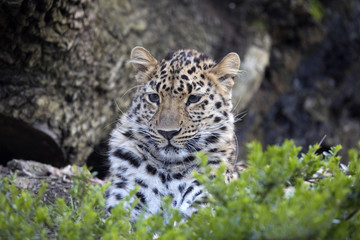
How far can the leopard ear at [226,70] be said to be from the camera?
247 inches

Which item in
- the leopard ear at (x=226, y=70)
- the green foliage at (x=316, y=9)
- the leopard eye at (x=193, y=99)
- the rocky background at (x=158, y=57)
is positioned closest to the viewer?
the leopard eye at (x=193, y=99)

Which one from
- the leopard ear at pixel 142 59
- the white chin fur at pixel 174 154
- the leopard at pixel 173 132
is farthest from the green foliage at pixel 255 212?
the leopard ear at pixel 142 59

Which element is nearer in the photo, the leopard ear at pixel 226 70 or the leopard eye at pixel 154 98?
the leopard eye at pixel 154 98

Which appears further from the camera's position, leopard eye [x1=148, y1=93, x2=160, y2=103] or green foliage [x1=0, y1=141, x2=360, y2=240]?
leopard eye [x1=148, y1=93, x2=160, y2=103]

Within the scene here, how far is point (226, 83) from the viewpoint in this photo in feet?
20.8

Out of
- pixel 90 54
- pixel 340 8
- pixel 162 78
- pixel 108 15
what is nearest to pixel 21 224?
pixel 162 78

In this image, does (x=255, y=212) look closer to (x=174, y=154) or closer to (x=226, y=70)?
(x=174, y=154)

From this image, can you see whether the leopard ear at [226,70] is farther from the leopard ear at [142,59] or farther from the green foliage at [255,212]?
the green foliage at [255,212]

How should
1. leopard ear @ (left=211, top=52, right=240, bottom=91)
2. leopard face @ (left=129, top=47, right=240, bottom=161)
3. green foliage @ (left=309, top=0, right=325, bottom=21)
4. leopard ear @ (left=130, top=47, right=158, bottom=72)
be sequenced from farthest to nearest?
green foliage @ (left=309, top=0, right=325, bottom=21)
leopard ear @ (left=130, top=47, right=158, bottom=72)
leopard ear @ (left=211, top=52, right=240, bottom=91)
leopard face @ (left=129, top=47, right=240, bottom=161)

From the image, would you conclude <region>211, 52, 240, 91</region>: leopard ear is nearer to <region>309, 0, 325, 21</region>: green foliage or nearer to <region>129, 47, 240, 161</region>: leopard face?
<region>129, 47, 240, 161</region>: leopard face

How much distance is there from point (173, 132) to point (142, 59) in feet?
4.31

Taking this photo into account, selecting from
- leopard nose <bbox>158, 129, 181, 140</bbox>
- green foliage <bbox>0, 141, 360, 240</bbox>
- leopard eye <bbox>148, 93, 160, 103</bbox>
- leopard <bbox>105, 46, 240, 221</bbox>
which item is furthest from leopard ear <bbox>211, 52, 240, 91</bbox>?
green foliage <bbox>0, 141, 360, 240</bbox>

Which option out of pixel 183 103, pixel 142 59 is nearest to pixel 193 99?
pixel 183 103

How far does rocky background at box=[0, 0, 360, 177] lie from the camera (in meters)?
7.24
